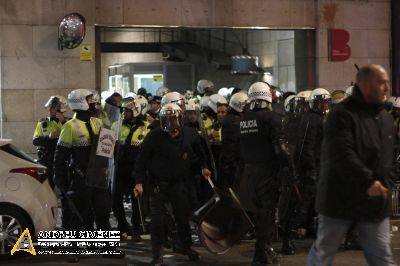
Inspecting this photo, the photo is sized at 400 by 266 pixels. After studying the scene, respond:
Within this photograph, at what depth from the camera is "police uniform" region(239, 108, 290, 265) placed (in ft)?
28.8

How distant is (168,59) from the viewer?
74.8 feet

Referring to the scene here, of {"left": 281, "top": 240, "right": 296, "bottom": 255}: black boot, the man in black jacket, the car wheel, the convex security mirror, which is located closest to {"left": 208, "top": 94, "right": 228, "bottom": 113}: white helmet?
{"left": 281, "top": 240, "right": 296, "bottom": 255}: black boot

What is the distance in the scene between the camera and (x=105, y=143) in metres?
9.49

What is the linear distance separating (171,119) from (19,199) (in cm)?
194

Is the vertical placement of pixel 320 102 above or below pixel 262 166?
above

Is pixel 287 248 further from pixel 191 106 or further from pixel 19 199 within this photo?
pixel 19 199

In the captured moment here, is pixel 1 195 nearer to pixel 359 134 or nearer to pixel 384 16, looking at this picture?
pixel 359 134

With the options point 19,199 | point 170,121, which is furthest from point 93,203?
point 170,121

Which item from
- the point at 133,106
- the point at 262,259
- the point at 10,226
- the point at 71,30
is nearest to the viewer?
the point at 262,259

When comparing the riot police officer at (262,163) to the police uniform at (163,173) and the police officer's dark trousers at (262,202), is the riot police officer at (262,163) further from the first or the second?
the police uniform at (163,173)

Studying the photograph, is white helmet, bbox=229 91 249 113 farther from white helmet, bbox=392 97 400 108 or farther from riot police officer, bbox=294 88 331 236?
white helmet, bbox=392 97 400 108

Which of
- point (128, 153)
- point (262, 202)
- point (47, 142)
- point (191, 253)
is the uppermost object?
point (47, 142)

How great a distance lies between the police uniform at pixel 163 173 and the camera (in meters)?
8.86

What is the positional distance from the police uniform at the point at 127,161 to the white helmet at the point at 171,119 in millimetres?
2146
